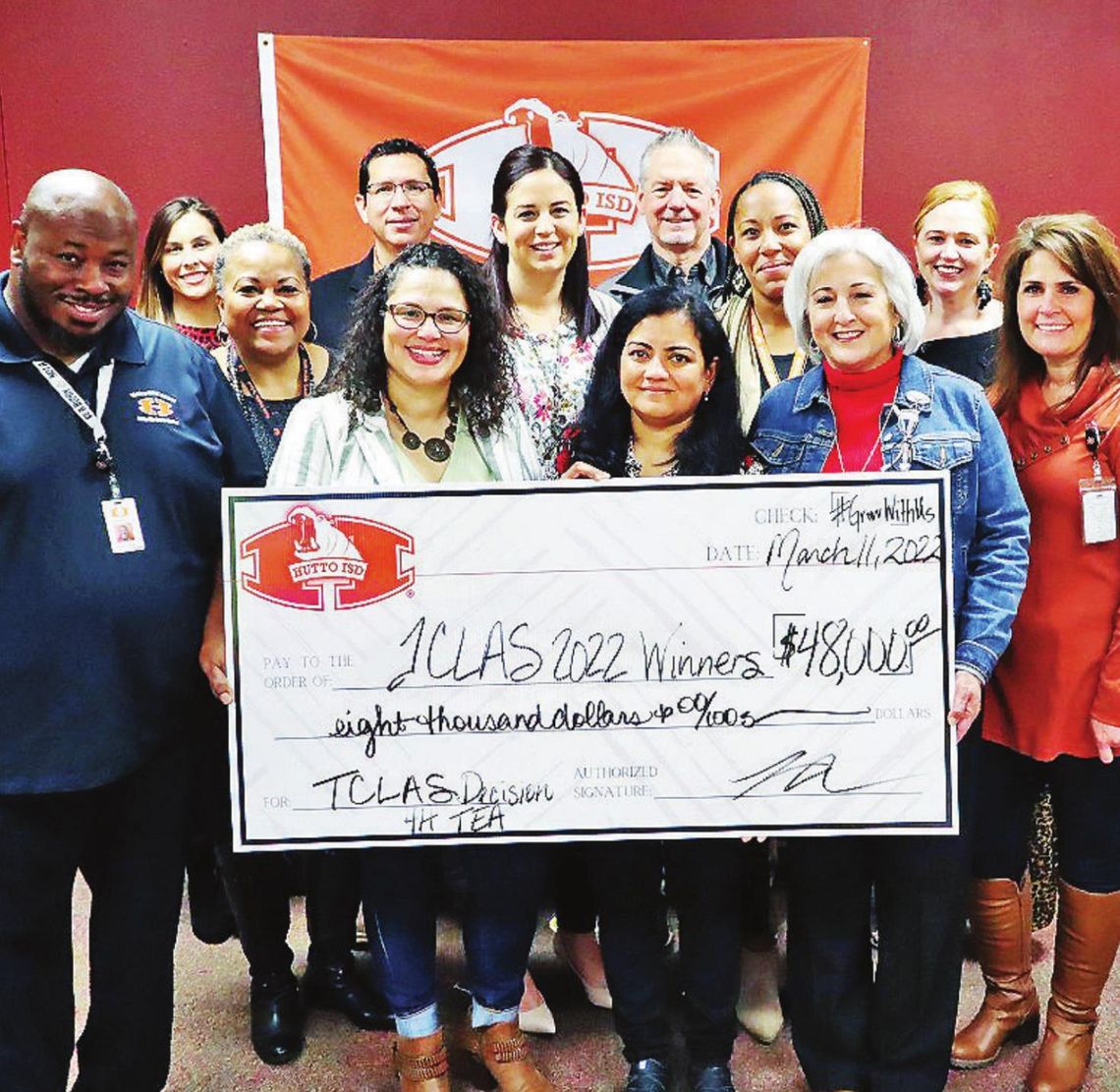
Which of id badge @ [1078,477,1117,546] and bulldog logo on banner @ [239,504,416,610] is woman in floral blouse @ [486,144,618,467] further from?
id badge @ [1078,477,1117,546]

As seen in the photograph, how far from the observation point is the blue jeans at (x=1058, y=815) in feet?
6.19

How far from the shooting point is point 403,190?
264 centimetres

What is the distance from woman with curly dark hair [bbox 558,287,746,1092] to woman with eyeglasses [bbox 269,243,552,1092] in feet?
0.48

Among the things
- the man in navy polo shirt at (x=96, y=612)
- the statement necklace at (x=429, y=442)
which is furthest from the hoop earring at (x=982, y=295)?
the man in navy polo shirt at (x=96, y=612)

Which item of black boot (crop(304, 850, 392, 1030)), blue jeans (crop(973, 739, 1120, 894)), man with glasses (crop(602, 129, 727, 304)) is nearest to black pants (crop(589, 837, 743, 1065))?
blue jeans (crop(973, 739, 1120, 894))

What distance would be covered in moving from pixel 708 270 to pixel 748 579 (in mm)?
1226

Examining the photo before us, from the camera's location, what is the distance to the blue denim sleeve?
1.68 metres

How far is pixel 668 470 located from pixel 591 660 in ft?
1.21

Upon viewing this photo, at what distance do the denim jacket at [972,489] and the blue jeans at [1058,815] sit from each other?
15.5 inches

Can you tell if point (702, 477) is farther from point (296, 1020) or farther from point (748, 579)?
point (296, 1020)

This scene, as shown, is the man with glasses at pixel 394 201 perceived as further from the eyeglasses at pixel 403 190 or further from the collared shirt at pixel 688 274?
the collared shirt at pixel 688 274

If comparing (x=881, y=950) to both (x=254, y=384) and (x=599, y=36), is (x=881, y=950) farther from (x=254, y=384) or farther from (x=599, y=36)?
(x=599, y=36)

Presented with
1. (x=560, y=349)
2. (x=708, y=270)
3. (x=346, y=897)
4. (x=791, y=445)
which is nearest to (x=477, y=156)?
(x=708, y=270)

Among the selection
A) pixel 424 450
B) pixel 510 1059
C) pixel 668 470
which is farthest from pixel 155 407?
pixel 510 1059
